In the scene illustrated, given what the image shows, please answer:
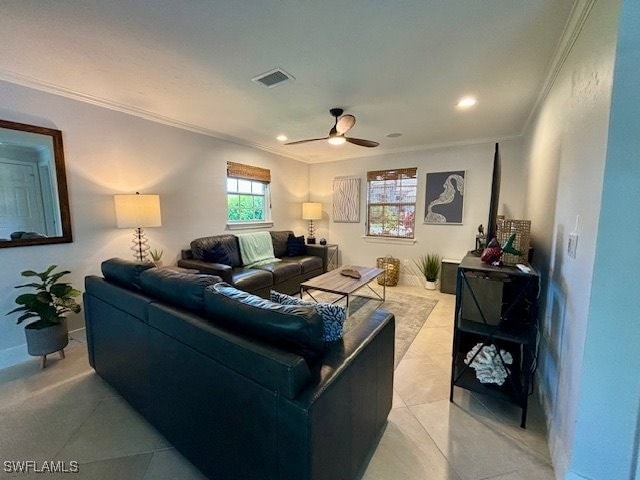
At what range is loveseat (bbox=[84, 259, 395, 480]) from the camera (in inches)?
37.0

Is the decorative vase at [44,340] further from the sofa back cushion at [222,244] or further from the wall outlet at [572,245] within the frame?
the wall outlet at [572,245]

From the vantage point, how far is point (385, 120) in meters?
3.36

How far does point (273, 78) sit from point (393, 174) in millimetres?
3174

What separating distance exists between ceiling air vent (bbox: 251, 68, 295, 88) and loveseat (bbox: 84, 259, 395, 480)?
174cm

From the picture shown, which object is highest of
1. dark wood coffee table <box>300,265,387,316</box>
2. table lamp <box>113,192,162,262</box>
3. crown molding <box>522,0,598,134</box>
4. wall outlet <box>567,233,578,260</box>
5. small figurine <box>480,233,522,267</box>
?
crown molding <box>522,0,598,134</box>

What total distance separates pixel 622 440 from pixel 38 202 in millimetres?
4205

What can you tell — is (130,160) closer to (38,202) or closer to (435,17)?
(38,202)

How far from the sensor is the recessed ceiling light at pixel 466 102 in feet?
8.99

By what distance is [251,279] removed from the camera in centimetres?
331

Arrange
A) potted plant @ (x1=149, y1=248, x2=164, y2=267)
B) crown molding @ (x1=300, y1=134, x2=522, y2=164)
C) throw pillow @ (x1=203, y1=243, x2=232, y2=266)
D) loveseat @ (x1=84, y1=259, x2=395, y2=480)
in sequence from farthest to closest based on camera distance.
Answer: crown molding @ (x1=300, y1=134, x2=522, y2=164) → throw pillow @ (x1=203, y1=243, x2=232, y2=266) → potted plant @ (x1=149, y1=248, x2=164, y2=267) → loveseat @ (x1=84, y1=259, x2=395, y2=480)

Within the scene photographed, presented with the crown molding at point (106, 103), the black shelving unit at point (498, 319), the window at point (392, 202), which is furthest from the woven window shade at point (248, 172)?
the black shelving unit at point (498, 319)

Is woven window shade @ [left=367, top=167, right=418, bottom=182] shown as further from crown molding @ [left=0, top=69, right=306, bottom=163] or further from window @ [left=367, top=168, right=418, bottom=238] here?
crown molding @ [left=0, top=69, right=306, bottom=163]

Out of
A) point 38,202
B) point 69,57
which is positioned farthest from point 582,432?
point 38,202

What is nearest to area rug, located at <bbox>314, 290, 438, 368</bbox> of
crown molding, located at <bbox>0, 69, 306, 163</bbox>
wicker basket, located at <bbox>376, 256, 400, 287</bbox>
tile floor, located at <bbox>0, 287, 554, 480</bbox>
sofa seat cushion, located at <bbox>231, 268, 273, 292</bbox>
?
wicker basket, located at <bbox>376, 256, 400, 287</bbox>
